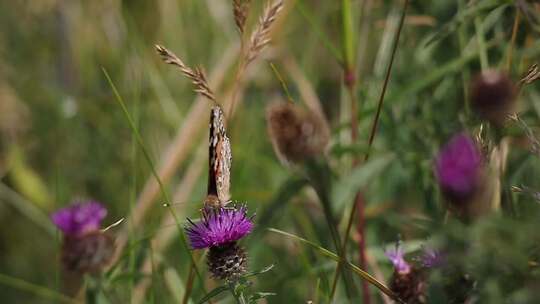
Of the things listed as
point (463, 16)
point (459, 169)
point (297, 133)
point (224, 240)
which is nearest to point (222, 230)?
point (224, 240)

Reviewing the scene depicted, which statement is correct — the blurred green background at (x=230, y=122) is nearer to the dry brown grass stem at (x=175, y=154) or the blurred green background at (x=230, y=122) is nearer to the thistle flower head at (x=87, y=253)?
the dry brown grass stem at (x=175, y=154)

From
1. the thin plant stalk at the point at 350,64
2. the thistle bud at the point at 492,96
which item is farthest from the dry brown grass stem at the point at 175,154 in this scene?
the thistle bud at the point at 492,96

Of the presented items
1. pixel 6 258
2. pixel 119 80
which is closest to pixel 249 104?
pixel 119 80

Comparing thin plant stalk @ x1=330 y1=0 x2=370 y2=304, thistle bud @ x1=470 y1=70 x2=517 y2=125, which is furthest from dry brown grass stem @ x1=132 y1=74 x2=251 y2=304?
thistle bud @ x1=470 y1=70 x2=517 y2=125

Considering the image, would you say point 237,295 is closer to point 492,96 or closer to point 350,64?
point 492,96

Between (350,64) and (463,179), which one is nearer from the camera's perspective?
(463,179)
